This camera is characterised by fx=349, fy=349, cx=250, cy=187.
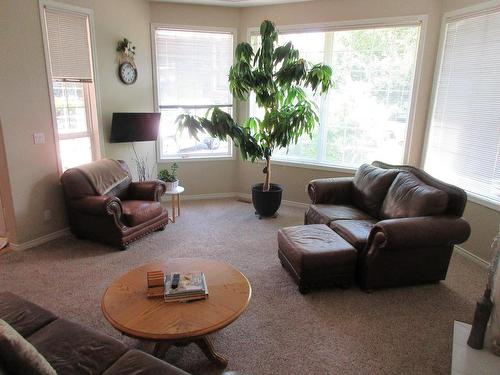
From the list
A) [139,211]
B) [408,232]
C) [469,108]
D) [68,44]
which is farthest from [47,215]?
[469,108]

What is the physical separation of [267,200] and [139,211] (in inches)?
64.3

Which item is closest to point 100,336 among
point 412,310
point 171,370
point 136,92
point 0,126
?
point 171,370

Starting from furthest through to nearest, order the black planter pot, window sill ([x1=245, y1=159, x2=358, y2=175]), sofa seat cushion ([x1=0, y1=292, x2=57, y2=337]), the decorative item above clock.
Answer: window sill ([x1=245, y1=159, x2=358, y2=175]) < the black planter pot < the decorative item above clock < sofa seat cushion ([x1=0, y1=292, x2=57, y2=337])

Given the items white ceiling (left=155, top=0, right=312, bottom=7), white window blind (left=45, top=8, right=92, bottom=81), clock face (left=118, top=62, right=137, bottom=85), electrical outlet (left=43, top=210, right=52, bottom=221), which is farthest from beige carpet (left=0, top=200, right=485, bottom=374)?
white ceiling (left=155, top=0, right=312, bottom=7)

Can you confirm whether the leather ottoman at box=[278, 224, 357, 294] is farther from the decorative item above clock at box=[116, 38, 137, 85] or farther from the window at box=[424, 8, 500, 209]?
the decorative item above clock at box=[116, 38, 137, 85]

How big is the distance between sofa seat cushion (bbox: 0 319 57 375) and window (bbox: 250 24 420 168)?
13.9 ft

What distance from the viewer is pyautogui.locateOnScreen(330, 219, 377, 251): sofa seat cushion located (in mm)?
2986

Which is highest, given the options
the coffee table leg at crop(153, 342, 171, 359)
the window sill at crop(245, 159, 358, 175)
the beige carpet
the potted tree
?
the potted tree

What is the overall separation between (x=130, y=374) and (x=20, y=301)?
3.18ft

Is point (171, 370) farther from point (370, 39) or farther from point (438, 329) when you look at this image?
point (370, 39)

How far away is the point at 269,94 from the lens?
4250 mm

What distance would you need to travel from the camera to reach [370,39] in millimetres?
4418

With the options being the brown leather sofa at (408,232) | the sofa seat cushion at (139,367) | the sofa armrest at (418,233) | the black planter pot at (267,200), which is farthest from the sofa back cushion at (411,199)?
the sofa seat cushion at (139,367)

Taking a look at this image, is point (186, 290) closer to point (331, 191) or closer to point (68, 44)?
point (331, 191)
